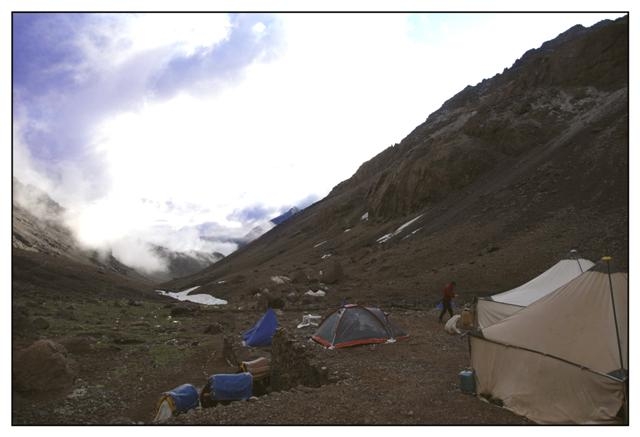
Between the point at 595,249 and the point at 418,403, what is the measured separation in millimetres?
21758

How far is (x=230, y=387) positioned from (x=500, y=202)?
35.8 metres

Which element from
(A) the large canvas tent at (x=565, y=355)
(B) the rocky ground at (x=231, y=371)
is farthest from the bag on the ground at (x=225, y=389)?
(A) the large canvas tent at (x=565, y=355)

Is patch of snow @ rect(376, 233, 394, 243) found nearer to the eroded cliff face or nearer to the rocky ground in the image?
the eroded cliff face

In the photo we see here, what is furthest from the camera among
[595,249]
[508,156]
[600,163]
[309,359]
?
[508,156]

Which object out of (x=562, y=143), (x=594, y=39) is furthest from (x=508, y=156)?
(x=594, y=39)

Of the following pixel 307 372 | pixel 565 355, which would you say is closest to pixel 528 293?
pixel 565 355

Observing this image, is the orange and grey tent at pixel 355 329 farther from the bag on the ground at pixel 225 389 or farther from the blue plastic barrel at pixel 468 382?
the blue plastic barrel at pixel 468 382

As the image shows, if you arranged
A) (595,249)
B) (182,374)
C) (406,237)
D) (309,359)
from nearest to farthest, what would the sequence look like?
(309,359), (182,374), (595,249), (406,237)

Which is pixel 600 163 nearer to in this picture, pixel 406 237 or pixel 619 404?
pixel 406 237

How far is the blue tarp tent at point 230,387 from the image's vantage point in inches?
452

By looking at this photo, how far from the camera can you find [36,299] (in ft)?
88.4

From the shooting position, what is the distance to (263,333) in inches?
731

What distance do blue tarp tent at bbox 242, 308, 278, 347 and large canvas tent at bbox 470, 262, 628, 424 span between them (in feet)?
32.5

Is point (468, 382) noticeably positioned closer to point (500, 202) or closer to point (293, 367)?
point (293, 367)
